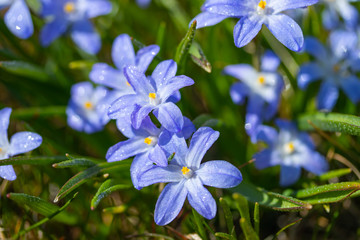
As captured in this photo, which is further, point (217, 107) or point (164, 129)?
point (217, 107)

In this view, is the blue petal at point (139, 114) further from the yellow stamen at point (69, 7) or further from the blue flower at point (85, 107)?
the yellow stamen at point (69, 7)

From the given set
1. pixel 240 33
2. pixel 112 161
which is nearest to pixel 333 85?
pixel 240 33

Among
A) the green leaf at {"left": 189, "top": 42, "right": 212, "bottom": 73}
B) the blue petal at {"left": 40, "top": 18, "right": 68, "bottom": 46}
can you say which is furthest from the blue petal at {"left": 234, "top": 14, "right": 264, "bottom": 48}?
the blue petal at {"left": 40, "top": 18, "right": 68, "bottom": 46}

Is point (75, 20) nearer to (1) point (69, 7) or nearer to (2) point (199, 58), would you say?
(1) point (69, 7)

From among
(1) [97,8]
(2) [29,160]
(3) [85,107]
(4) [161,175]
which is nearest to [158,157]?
(4) [161,175]

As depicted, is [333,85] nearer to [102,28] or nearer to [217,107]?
[217,107]

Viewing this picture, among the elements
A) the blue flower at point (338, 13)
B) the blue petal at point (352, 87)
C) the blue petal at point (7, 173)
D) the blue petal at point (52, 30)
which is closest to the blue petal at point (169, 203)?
the blue petal at point (7, 173)
